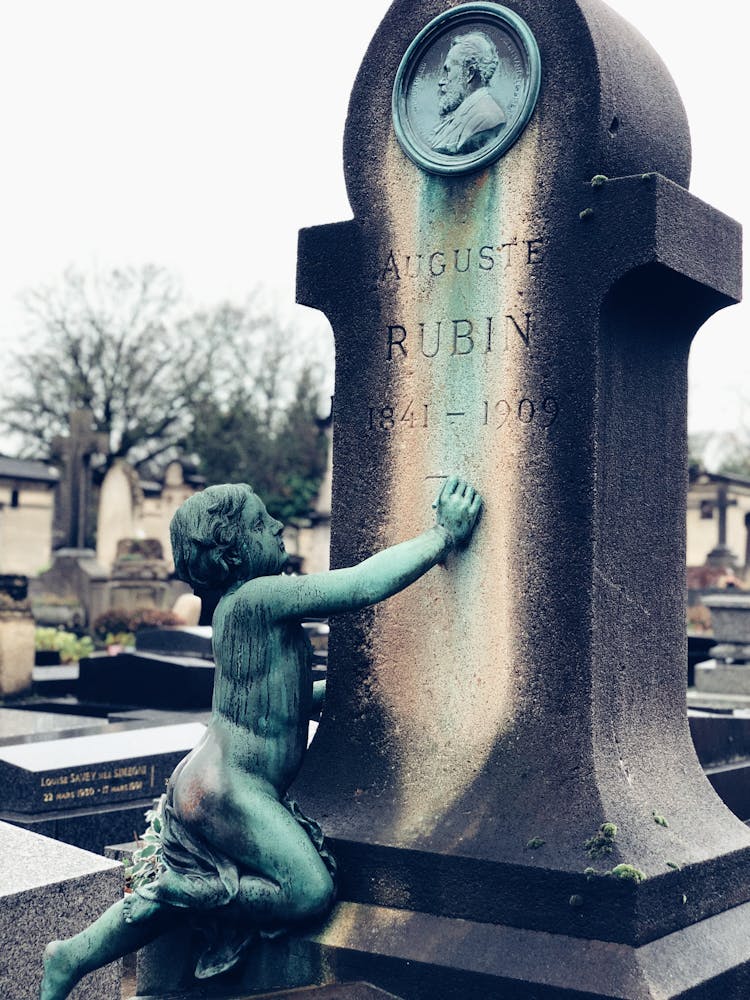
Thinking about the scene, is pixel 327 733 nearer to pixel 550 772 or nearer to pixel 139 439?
pixel 550 772

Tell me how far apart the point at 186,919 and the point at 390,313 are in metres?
1.87

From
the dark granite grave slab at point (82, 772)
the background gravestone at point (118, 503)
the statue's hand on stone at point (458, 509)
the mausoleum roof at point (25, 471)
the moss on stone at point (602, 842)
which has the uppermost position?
the mausoleum roof at point (25, 471)

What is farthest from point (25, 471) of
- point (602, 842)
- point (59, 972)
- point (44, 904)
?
point (602, 842)

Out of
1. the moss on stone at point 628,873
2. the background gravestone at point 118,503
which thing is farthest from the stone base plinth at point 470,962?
the background gravestone at point 118,503

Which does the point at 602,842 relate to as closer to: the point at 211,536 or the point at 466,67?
the point at 211,536

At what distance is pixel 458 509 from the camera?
3840 millimetres

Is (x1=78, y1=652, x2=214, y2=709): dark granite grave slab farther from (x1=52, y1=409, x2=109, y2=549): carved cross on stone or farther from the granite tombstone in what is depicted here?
(x1=52, y1=409, x2=109, y2=549): carved cross on stone

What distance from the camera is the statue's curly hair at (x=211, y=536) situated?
3.62 m

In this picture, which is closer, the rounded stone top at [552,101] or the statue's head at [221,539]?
the statue's head at [221,539]

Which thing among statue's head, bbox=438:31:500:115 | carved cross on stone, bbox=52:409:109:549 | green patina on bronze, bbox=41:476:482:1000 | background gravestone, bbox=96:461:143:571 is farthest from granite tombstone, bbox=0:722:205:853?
background gravestone, bbox=96:461:143:571

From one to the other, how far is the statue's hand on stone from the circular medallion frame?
95 cm

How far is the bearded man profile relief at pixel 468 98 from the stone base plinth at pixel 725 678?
10.2 metres

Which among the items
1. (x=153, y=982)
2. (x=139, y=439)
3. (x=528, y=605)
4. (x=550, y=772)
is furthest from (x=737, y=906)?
(x=139, y=439)

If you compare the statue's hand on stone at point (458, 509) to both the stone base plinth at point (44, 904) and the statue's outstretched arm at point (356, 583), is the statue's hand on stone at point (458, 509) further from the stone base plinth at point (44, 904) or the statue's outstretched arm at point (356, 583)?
the stone base plinth at point (44, 904)
